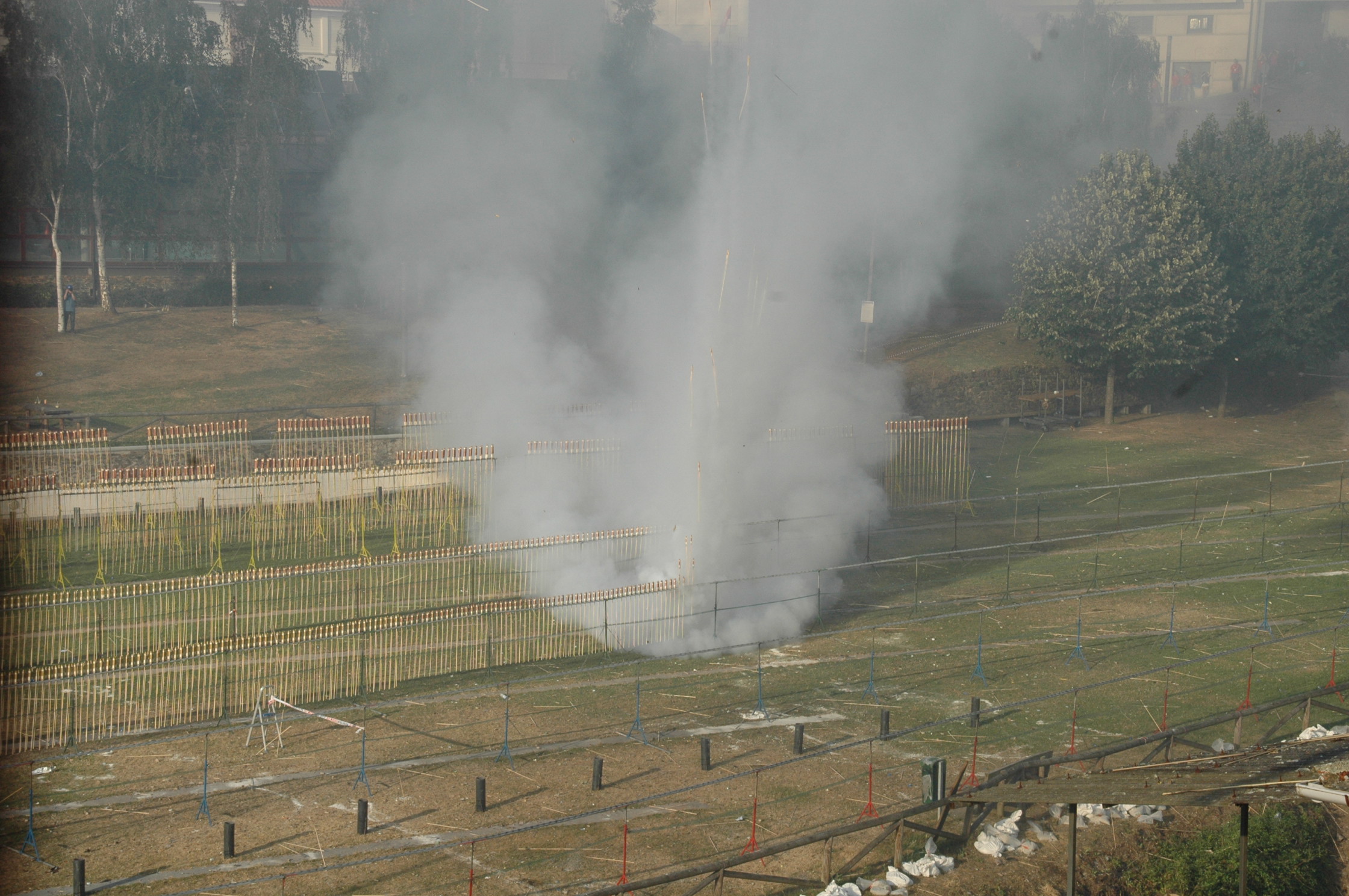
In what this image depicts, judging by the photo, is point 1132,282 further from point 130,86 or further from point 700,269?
point 130,86

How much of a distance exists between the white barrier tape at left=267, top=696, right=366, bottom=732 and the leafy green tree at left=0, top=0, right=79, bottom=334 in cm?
2050

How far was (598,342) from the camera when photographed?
30344 mm

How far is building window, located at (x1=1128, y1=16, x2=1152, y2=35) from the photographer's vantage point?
2344 inches

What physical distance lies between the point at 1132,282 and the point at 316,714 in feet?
90.3

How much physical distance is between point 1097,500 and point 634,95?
2018cm

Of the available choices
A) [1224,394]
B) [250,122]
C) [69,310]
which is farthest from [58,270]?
[1224,394]

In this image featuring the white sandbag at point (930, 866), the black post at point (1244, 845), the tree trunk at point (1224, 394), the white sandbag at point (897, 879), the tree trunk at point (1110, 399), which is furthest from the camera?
the tree trunk at point (1224, 394)

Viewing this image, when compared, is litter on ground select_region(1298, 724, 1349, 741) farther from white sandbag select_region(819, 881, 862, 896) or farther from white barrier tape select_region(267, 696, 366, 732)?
white barrier tape select_region(267, 696, 366, 732)

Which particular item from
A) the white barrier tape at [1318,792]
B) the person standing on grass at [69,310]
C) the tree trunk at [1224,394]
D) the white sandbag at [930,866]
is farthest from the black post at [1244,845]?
the person standing on grass at [69,310]

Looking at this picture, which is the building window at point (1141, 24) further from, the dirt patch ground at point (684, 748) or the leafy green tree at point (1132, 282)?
the dirt patch ground at point (684, 748)

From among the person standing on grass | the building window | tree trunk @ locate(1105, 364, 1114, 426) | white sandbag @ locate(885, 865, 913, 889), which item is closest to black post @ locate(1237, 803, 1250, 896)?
white sandbag @ locate(885, 865, 913, 889)

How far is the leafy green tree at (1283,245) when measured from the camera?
36.6 m

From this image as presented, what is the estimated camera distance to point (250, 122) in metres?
37.0

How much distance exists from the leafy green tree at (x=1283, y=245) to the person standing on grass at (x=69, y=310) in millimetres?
32098
